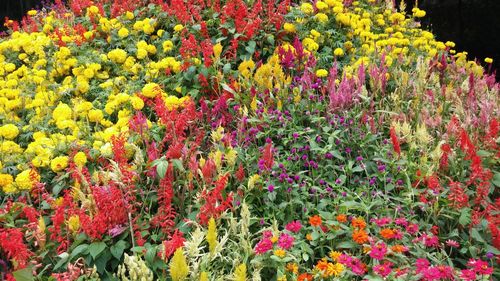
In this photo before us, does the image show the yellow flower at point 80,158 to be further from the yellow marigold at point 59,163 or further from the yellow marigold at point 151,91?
the yellow marigold at point 151,91

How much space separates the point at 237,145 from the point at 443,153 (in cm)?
130

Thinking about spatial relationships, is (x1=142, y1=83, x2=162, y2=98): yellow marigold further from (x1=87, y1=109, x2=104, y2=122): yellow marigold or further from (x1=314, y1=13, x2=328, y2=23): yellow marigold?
(x1=314, y1=13, x2=328, y2=23): yellow marigold

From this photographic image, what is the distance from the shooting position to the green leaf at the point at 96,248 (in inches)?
108

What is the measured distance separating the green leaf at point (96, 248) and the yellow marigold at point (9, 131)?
1467 millimetres

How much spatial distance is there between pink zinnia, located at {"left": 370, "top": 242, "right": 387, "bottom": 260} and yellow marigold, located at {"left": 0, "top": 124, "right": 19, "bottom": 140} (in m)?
2.64

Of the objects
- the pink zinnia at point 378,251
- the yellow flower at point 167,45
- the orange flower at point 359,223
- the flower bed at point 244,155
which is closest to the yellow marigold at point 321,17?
the flower bed at point 244,155

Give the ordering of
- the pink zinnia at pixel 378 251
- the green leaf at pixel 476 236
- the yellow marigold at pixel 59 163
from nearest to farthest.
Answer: the pink zinnia at pixel 378 251 → the green leaf at pixel 476 236 → the yellow marigold at pixel 59 163

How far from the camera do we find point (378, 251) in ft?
8.31

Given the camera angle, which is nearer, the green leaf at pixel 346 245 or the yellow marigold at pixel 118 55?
the green leaf at pixel 346 245

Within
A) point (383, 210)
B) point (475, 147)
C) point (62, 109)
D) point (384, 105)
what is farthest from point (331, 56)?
point (62, 109)

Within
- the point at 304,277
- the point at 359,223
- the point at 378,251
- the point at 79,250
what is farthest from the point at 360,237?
the point at 79,250

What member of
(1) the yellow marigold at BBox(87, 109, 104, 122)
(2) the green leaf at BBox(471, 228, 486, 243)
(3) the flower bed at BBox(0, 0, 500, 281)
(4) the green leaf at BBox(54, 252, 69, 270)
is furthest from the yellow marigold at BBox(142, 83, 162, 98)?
(2) the green leaf at BBox(471, 228, 486, 243)

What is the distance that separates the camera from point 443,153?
341 centimetres

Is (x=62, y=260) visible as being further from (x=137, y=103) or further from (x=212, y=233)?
(x=137, y=103)
